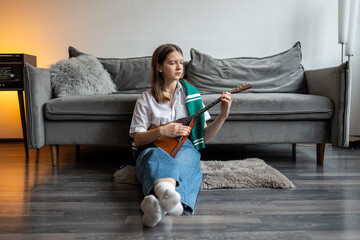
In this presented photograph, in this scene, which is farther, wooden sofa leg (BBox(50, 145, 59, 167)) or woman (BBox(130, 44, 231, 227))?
wooden sofa leg (BBox(50, 145, 59, 167))

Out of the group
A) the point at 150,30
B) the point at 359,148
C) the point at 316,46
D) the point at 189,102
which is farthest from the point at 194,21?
the point at 359,148

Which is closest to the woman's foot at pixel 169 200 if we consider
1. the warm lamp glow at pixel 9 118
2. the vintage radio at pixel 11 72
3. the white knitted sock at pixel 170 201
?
the white knitted sock at pixel 170 201

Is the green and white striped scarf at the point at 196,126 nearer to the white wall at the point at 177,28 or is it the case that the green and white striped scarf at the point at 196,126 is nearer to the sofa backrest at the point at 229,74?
the sofa backrest at the point at 229,74

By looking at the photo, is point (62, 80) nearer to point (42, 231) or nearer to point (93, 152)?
point (93, 152)

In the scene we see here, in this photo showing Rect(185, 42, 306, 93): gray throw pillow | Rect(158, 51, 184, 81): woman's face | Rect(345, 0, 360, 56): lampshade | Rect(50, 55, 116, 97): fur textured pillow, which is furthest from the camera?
Rect(345, 0, 360, 56): lampshade

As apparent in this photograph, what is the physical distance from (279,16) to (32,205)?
8.35 feet

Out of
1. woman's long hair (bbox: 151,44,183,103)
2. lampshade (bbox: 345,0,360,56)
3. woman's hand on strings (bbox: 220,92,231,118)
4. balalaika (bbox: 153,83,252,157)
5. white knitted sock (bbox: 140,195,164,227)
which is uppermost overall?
lampshade (bbox: 345,0,360,56)

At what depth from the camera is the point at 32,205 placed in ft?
4.45

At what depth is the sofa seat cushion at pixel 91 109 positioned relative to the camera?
1.99 m

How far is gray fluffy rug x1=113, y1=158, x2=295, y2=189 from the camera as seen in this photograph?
158cm

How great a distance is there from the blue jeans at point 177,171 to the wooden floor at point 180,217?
0.06 metres

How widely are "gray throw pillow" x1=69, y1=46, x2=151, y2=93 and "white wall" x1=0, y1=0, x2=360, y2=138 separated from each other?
1.46 ft

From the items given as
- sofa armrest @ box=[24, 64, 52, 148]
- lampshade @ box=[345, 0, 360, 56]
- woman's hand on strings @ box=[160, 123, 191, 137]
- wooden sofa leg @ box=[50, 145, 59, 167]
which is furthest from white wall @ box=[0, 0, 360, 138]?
woman's hand on strings @ box=[160, 123, 191, 137]

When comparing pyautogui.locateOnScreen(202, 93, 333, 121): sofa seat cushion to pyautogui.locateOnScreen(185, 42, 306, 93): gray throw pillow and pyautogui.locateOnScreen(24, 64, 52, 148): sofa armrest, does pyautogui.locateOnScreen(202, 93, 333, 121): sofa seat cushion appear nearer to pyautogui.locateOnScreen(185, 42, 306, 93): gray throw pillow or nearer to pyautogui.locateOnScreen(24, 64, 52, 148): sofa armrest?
pyautogui.locateOnScreen(185, 42, 306, 93): gray throw pillow
